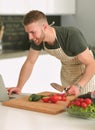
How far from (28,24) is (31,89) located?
1694 mm

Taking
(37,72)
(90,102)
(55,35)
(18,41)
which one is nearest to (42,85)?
(37,72)

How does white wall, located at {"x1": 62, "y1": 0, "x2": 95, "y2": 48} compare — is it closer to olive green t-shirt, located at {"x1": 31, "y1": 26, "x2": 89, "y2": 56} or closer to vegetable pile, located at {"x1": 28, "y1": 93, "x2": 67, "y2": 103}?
olive green t-shirt, located at {"x1": 31, "y1": 26, "x2": 89, "y2": 56}

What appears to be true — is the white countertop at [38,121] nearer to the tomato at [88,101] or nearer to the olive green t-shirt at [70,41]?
the tomato at [88,101]

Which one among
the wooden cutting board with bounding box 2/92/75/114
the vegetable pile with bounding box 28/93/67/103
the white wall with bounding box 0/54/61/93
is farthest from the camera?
the white wall with bounding box 0/54/61/93

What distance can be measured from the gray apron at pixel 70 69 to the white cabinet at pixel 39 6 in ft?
3.83

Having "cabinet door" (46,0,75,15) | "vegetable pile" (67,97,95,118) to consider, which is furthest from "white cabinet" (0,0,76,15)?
"vegetable pile" (67,97,95,118)

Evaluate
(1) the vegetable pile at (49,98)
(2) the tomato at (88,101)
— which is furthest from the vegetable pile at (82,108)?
(1) the vegetable pile at (49,98)

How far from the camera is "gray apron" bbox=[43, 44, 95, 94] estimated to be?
2330 millimetres

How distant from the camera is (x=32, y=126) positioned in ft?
4.92

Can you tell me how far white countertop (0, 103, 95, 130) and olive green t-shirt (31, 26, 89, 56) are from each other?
586 millimetres

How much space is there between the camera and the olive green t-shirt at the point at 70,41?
7.09ft

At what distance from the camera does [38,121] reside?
158 centimetres

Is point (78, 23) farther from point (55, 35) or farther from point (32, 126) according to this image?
point (32, 126)

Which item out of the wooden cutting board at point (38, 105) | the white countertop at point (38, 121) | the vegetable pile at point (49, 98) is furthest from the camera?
the vegetable pile at point (49, 98)
